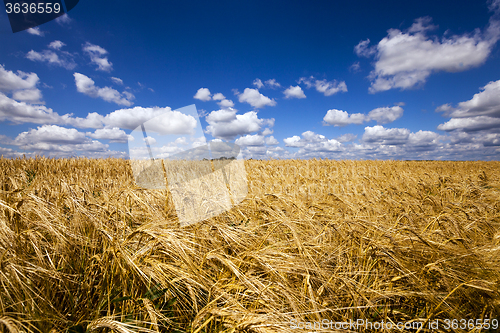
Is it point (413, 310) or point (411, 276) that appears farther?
point (413, 310)

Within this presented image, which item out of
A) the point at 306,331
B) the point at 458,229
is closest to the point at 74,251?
the point at 306,331

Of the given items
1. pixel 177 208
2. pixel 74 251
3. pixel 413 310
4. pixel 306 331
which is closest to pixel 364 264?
pixel 413 310

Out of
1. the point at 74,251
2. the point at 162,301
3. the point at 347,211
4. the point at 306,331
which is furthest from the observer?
the point at 347,211

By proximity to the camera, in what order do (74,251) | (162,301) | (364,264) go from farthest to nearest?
1. (364,264)
2. (74,251)
3. (162,301)

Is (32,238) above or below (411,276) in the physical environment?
above

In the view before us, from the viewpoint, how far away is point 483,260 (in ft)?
5.35

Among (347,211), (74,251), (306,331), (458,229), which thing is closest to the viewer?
(306,331)

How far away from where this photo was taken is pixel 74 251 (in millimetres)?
1601

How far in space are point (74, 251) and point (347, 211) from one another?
3.18 meters

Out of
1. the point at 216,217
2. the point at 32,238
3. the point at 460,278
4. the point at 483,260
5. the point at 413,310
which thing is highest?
the point at 32,238

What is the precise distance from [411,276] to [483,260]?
2.05 ft

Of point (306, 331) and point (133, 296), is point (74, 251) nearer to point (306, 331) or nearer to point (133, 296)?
point (133, 296)

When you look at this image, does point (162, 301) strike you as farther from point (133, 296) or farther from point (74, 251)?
point (74, 251)

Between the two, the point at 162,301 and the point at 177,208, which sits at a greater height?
the point at 177,208
